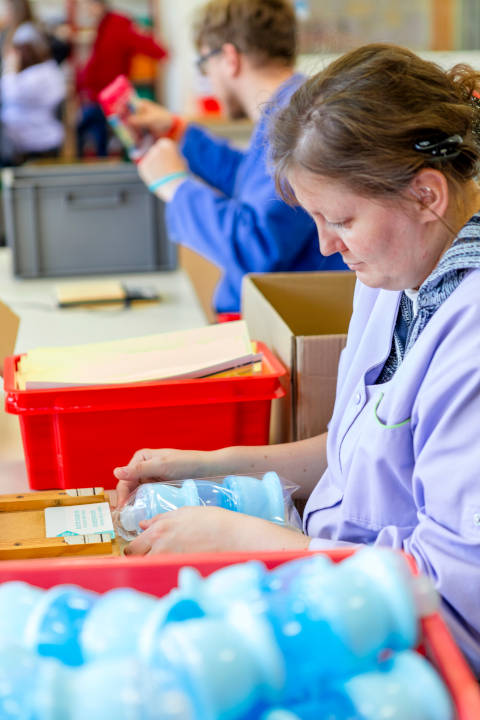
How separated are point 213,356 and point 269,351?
0.28 ft

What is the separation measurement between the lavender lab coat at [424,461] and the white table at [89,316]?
2.17 feet

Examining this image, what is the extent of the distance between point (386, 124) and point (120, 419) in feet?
1.76

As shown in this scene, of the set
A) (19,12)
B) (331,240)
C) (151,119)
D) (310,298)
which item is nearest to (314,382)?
(331,240)

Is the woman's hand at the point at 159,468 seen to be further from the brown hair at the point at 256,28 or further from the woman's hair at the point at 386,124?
the brown hair at the point at 256,28

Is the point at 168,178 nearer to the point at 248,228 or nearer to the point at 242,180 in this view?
the point at 242,180

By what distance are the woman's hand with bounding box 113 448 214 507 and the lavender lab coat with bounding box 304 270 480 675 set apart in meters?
0.16

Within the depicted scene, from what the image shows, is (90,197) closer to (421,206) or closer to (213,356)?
(213,356)

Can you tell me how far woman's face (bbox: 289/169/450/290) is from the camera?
32.6 inches

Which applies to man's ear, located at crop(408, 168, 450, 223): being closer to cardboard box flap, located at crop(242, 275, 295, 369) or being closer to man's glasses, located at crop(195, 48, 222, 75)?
cardboard box flap, located at crop(242, 275, 295, 369)

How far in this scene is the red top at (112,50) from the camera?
225 inches

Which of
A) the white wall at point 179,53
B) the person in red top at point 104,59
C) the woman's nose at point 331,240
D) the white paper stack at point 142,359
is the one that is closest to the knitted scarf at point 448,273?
the woman's nose at point 331,240

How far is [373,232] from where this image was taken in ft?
2.74

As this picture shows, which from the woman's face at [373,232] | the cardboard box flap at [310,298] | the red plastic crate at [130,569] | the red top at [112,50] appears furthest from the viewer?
the red top at [112,50]

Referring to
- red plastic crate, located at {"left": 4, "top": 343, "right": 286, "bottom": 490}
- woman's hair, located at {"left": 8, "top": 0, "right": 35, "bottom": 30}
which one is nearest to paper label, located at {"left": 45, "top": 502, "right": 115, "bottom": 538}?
red plastic crate, located at {"left": 4, "top": 343, "right": 286, "bottom": 490}
